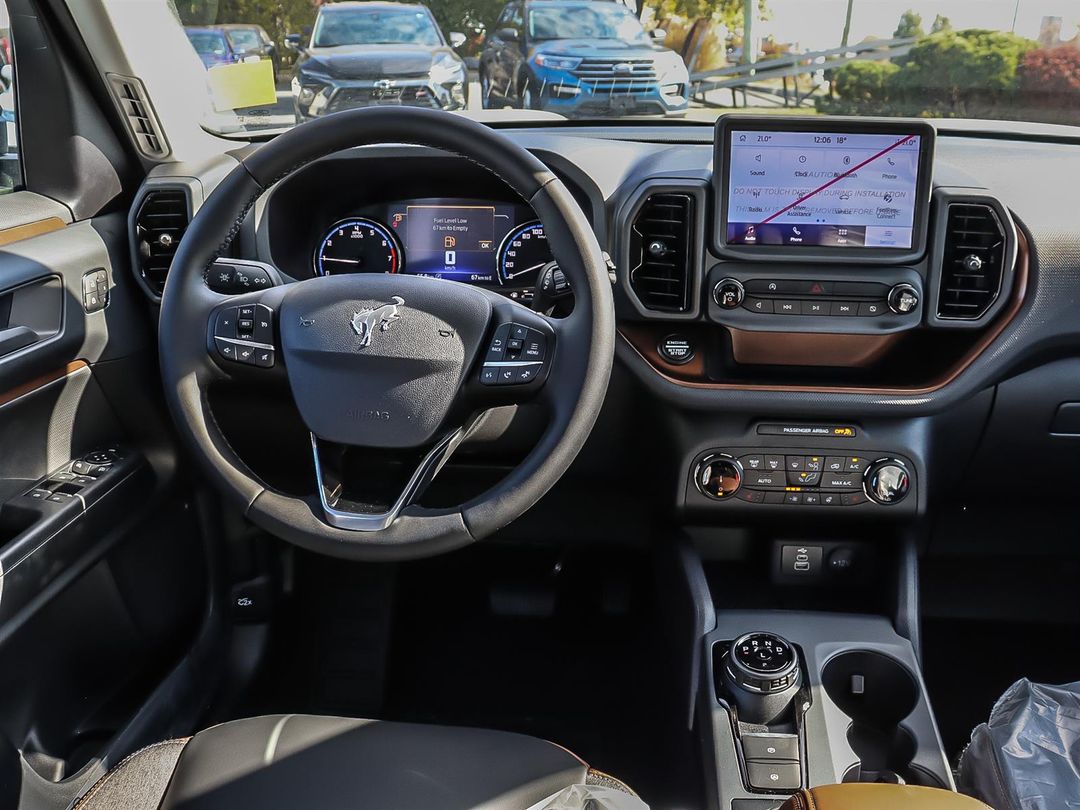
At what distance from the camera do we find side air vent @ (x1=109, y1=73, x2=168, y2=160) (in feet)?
6.82

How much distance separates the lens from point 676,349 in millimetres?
1973

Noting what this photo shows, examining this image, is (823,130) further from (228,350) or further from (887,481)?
(228,350)

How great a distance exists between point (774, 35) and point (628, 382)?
1942mm

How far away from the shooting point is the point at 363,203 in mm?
2100

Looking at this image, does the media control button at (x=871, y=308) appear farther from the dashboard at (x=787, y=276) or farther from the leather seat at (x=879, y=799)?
the leather seat at (x=879, y=799)

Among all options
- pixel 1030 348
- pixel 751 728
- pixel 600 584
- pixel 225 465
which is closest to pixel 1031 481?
pixel 1030 348

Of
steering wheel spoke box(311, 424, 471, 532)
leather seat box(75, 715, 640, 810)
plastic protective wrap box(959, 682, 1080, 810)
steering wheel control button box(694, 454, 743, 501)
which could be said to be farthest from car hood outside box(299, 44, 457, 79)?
plastic protective wrap box(959, 682, 1080, 810)

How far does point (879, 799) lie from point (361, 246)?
1.45 m

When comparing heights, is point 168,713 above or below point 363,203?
below

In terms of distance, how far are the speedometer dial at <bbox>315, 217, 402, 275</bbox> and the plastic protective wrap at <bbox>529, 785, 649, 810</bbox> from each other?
1.18m

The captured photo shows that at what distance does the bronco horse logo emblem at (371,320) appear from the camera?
135 cm

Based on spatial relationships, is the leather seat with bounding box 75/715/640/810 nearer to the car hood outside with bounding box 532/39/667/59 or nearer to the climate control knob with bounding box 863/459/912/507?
the climate control knob with bounding box 863/459/912/507

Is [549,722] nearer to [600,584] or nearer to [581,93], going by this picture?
[600,584]

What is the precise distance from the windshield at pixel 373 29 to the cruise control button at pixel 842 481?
238cm
